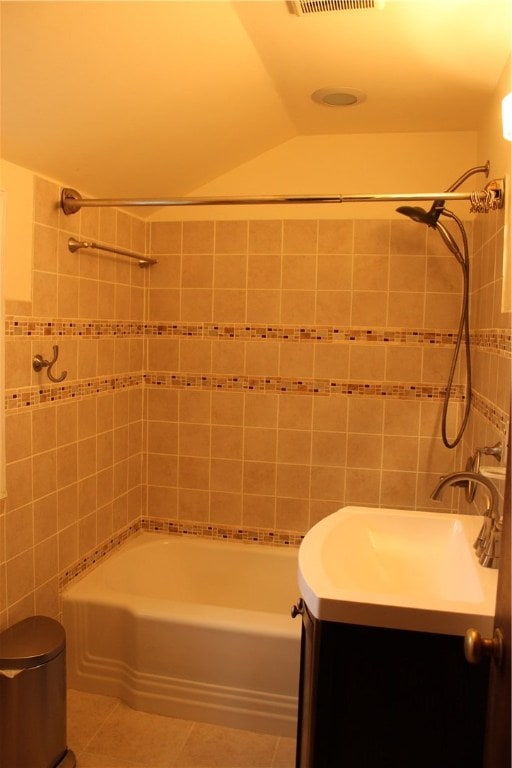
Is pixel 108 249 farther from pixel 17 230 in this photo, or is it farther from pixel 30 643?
pixel 30 643

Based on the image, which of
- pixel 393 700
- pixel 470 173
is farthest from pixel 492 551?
pixel 470 173

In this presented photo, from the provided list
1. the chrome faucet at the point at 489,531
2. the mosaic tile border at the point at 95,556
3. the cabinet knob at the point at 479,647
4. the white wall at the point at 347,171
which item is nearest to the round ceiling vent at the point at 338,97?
the white wall at the point at 347,171

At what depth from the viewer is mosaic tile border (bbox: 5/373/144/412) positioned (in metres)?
2.03

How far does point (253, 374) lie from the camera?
2889mm

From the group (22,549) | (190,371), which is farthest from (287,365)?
(22,549)

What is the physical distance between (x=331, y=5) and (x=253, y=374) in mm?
1666

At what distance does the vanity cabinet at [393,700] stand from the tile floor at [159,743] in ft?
3.00

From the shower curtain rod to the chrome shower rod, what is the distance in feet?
0.40

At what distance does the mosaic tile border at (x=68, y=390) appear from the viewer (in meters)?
2.03

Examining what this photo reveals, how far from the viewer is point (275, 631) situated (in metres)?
2.12

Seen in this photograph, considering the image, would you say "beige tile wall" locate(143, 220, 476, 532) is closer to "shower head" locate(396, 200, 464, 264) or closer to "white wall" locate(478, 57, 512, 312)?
"shower head" locate(396, 200, 464, 264)

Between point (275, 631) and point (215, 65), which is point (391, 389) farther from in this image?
point (215, 65)

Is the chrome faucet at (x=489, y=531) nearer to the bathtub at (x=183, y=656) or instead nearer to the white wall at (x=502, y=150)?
the white wall at (x=502, y=150)

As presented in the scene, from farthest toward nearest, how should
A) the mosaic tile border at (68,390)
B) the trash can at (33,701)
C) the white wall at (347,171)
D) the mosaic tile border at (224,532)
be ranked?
the mosaic tile border at (224,532)
the white wall at (347,171)
the mosaic tile border at (68,390)
the trash can at (33,701)
